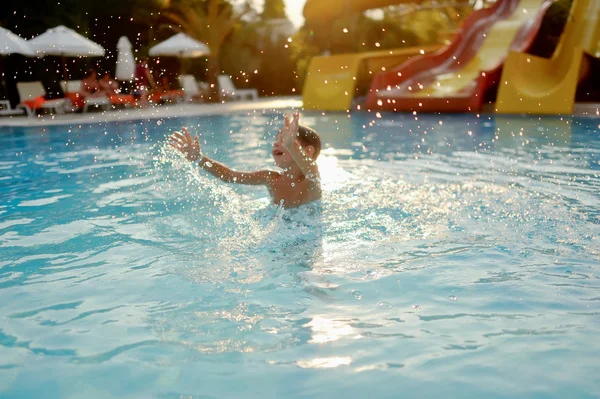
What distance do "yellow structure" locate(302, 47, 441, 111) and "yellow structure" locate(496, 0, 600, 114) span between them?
375 cm

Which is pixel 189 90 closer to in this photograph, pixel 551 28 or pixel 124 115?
pixel 124 115

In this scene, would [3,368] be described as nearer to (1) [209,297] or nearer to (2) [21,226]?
(1) [209,297]

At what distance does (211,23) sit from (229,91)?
7.65 feet

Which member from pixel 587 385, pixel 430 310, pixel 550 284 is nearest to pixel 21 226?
pixel 430 310

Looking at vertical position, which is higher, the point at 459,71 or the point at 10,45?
the point at 10,45

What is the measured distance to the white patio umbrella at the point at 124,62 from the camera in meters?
18.6

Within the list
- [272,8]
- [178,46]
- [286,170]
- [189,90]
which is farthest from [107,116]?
[272,8]

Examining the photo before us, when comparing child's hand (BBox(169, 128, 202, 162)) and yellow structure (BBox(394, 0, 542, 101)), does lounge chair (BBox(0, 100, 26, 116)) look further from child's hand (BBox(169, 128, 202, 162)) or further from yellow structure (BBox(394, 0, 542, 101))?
child's hand (BBox(169, 128, 202, 162))

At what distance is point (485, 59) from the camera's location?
45.9 feet

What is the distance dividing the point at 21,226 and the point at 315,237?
2.43m

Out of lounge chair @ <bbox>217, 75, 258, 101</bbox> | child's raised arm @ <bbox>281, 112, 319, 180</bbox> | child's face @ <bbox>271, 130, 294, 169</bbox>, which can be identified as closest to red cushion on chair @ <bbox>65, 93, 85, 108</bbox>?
lounge chair @ <bbox>217, 75, 258, 101</bbox>

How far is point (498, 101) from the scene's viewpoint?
40.8ft

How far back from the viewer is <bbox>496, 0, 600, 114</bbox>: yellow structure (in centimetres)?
1156

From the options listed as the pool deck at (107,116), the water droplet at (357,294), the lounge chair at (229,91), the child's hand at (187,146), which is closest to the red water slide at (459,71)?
the pool deck at (107,116)
